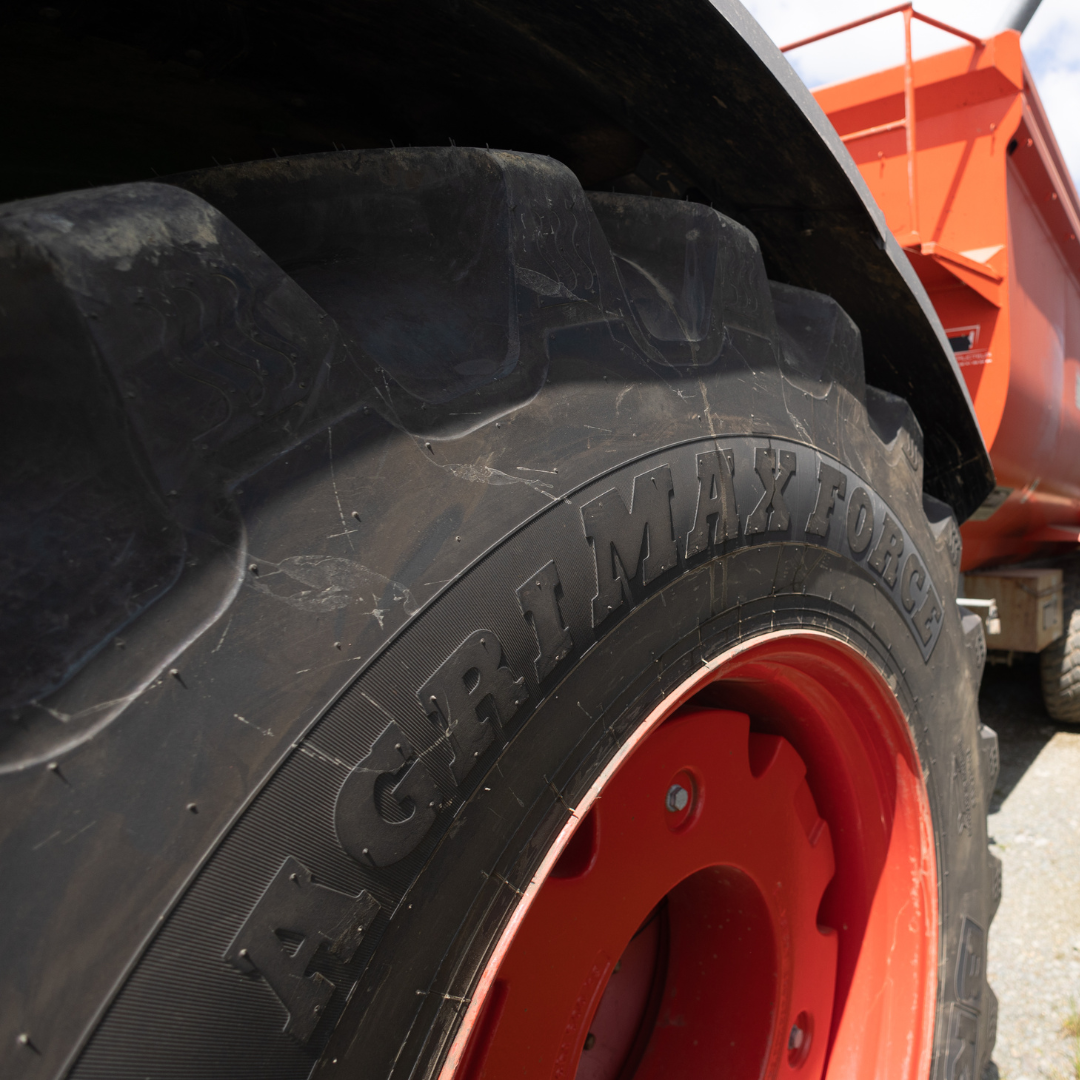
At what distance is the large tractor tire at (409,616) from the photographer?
1.44 feet

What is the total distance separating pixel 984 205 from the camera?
2.13 metres

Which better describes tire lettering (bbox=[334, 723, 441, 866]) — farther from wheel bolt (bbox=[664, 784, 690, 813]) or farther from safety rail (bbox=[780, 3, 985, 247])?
safety rail (bbox=[780, 3, 985, 247])

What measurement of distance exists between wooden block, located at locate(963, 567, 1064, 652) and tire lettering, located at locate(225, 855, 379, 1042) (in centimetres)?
299

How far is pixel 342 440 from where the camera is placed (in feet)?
1.81

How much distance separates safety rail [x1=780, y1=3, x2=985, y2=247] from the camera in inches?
75.4

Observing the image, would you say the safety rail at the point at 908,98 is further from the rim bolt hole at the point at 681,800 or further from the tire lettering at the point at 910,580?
the rim bolt hole at the point at 681,800

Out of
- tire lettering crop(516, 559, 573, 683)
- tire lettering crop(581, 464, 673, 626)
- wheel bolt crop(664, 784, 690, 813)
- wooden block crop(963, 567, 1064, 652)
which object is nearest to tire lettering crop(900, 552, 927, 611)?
wheel bolt crop(664, 784, 690, 813)

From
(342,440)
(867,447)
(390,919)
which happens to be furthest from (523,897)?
(867,447)

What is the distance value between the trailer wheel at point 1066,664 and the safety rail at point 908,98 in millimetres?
1939

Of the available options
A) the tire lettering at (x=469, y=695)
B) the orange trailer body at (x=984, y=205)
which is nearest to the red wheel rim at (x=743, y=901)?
the tire lettering at (x=469, y=695)

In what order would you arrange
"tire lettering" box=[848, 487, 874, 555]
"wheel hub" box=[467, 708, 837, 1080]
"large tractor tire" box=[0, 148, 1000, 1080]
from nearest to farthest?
"large tractor tire" box=[0, 148, 1000, 1080] < "wheel hub" box=[467, 708, 837, 1080] < "tire lettering" box=[848, 487, 874, 555]

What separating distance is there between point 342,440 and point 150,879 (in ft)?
0.94

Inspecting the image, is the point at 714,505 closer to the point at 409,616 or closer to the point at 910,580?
the point at 409,616

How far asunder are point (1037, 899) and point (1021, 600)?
3.70ft
